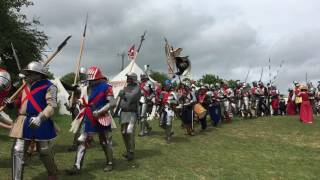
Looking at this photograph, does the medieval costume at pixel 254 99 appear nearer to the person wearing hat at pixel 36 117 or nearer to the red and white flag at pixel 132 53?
the red and white flag at pixel 132 53

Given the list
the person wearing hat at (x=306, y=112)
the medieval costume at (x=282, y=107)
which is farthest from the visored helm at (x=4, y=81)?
the medieval costume at (x=282, y=107)

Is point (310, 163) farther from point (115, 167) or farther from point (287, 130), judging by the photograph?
point (287, 130)

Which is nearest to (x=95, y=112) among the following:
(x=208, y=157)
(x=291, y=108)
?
(x=208, y=157)

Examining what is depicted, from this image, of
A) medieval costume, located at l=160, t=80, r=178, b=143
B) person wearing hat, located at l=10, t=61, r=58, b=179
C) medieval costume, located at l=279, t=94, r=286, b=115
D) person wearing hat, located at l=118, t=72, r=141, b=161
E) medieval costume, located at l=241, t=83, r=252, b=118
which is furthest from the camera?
medieval costume, located at l=279, t=94, r=286, b=115

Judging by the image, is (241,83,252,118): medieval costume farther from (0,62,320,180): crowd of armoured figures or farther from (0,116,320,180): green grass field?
(0,116,320,180): green grass field

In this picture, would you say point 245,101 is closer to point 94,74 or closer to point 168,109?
point 168,109

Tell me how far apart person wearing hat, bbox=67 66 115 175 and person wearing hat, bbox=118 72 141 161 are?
1389mm

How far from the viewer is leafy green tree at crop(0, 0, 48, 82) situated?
32.2m

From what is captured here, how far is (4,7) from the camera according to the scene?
3238 cm

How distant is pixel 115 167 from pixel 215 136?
6907mm

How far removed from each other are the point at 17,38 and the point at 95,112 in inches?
1010

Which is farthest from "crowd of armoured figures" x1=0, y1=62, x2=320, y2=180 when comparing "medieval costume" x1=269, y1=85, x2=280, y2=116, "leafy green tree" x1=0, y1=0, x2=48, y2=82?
"leafy green tree" x1=0, y1=0, x2=48, y2=82

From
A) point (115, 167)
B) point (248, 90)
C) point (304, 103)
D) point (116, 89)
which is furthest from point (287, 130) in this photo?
point (116, 89)

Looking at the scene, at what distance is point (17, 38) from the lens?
110 feet
